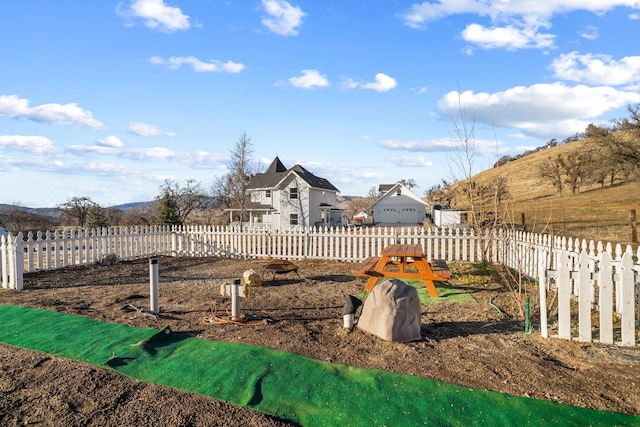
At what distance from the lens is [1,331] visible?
18.6 ft

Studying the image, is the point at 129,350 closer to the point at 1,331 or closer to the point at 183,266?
the point at 1,331

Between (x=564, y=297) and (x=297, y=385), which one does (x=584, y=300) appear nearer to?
(x=564, y=297)

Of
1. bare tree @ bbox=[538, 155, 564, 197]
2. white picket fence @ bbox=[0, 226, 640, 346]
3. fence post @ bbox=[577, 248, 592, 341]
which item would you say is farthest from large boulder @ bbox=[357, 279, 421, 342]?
bare tree @ bbox=[538, 155, 564, 197]

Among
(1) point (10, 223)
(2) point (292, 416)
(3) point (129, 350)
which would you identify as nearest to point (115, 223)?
(1) point (10, 223)

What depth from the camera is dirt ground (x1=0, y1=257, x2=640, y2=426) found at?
11.5ft

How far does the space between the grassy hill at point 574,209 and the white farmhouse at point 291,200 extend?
48.4 feet

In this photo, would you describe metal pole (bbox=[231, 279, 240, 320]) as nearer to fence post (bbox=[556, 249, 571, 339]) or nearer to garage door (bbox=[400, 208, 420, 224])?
fence post (bbox=[556, 249, 571, 339])

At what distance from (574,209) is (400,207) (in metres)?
20.0

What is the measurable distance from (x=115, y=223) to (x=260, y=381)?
121ft

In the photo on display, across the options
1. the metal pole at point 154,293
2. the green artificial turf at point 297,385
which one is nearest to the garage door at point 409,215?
the metal pole at point 154,293

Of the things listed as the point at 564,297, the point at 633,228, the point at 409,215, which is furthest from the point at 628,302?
the point at 409,215

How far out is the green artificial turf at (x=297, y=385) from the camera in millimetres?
3338

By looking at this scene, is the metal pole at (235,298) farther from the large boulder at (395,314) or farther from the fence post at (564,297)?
the fence post at (564,297)

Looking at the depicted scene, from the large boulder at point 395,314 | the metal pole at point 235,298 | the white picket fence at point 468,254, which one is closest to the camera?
the white picket fence at point 468,254
